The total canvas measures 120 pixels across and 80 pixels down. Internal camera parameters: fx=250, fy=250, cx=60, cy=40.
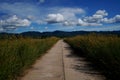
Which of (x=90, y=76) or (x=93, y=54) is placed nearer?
(x=90, y=76)

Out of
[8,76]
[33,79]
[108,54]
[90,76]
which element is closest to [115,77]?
[90,76]

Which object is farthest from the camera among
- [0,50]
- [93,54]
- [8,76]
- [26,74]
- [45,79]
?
[93,54]

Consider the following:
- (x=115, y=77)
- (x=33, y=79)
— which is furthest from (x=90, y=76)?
(x=33, y=79)

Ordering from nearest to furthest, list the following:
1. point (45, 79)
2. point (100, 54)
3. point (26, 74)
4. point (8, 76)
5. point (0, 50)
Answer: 1. point (8, 76)
2. point (0, 50)
3. point (45, 79)
4. point (26, 74)
5. point (100, 54)

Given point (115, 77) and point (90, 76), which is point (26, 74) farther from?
point (115, 77)

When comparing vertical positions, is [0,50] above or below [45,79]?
above

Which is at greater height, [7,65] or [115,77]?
[7,65]

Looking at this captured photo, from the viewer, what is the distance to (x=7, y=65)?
842cm

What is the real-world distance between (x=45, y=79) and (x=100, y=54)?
463 centimetres

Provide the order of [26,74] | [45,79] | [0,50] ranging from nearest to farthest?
[0,50]
[45,79]
[26,74]

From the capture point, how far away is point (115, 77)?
9562 millimetres

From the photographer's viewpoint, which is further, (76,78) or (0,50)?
(76,78)

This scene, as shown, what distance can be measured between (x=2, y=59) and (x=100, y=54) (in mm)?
6602

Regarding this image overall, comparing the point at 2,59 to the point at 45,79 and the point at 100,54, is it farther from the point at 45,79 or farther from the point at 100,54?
the point at 100,54
